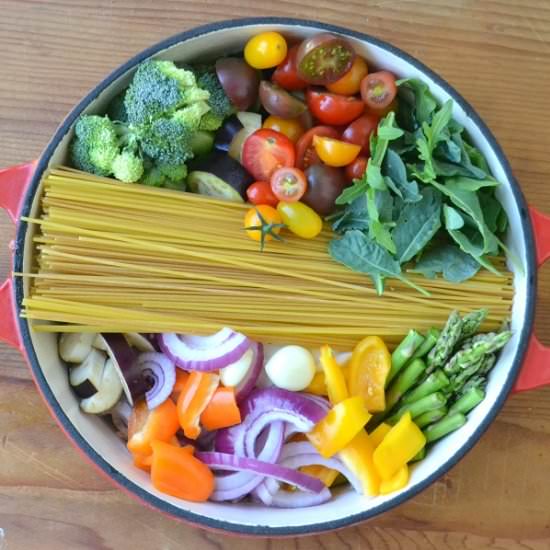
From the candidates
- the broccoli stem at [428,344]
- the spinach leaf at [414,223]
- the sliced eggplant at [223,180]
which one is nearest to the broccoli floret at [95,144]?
the sliced eggplant at [223,180]

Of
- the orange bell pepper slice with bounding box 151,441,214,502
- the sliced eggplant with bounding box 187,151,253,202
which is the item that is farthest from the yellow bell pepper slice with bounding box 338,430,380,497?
the sliced eggplant with bounding box 187,151,253,202

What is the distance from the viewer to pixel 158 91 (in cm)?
122

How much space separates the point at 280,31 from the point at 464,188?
373mm

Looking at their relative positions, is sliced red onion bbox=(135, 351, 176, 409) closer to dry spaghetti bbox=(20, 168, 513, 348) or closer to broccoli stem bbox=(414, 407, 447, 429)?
dry spaghetti bbox=(20, 168, 513, 348)

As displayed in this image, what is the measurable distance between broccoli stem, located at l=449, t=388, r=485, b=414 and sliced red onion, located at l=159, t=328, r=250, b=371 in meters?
0.35

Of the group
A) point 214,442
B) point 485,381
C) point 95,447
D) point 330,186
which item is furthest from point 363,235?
point 95,447

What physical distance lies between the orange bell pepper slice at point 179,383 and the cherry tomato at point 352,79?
52 centimetres

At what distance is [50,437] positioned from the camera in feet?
4.63

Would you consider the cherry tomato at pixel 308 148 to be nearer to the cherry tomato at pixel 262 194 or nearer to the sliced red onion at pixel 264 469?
the cherry tomato at pixel 262 194

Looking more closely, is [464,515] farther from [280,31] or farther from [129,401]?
[280,31]

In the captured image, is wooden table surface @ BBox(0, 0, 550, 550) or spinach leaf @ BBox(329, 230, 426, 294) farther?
wooden table surface @ BBox(0, 0, 550, 550)

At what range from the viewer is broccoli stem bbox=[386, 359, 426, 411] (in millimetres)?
1289

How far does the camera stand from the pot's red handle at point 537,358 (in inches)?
47.7

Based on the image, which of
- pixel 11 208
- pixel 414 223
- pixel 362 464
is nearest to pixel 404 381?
pixel 362 464
